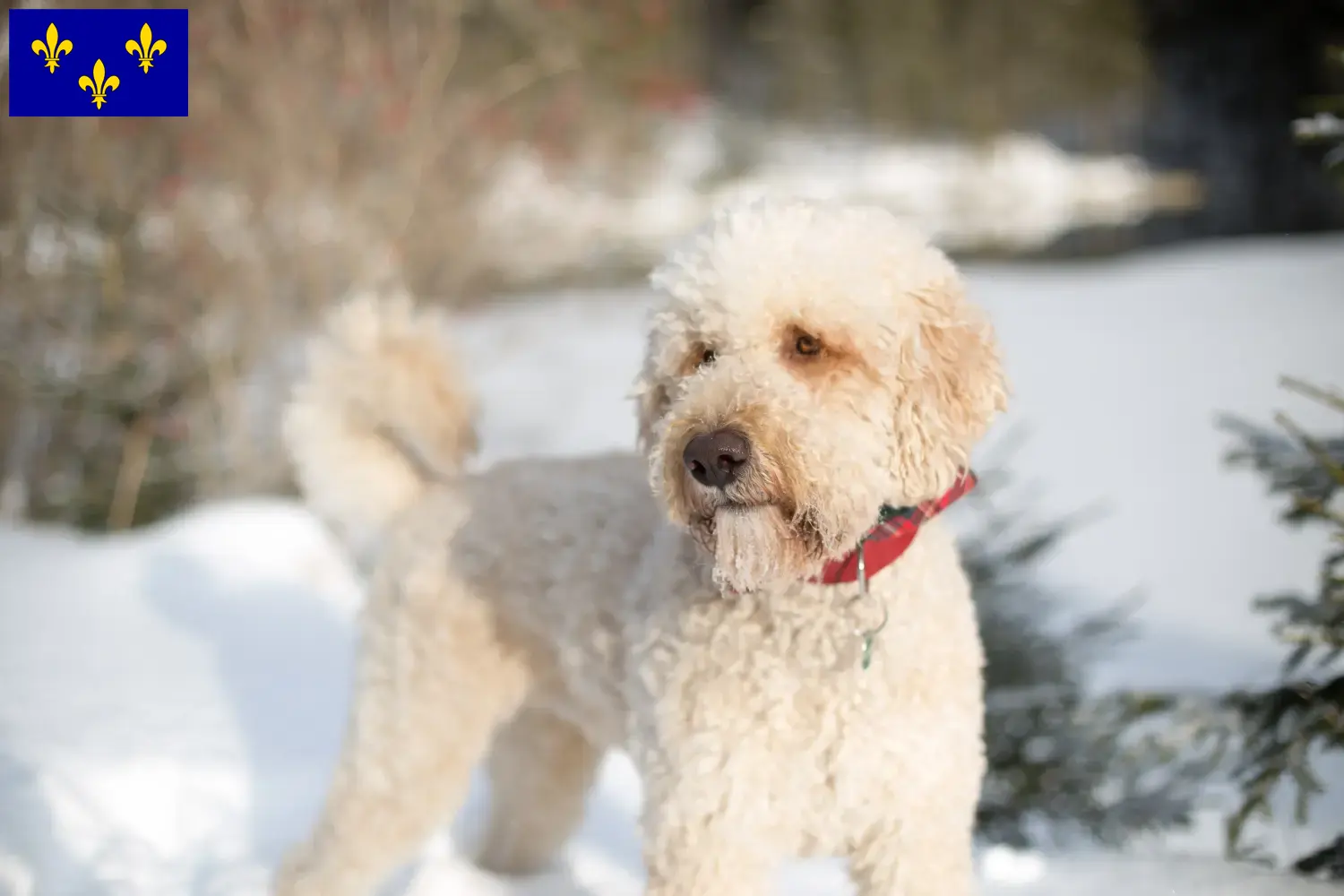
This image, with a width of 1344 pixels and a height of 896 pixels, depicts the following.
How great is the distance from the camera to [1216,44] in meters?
26.6

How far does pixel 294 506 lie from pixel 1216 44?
27.5 metres

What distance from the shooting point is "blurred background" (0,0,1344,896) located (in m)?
3.33

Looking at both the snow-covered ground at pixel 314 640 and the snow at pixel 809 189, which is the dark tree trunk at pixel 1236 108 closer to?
the snow at pixel 809 189

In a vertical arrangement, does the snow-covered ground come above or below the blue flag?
below

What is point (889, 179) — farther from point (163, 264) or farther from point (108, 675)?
point (108, 675)

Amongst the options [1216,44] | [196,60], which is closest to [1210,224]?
[1216,44]

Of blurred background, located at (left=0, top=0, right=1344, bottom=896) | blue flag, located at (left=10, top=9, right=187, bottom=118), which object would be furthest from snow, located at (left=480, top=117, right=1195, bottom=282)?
blue flag, located at (left=10, top=9, right=187, bottom=118)

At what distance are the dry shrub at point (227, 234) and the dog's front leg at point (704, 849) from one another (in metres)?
4.83

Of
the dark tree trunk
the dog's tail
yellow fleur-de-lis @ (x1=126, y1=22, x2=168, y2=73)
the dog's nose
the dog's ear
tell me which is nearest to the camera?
the dog's nose

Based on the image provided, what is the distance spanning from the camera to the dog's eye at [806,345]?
6.61ft

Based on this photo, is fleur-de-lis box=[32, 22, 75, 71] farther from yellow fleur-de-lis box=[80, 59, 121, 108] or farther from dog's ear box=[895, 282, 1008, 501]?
dog's ear box=[895, 282, 1008, 501]

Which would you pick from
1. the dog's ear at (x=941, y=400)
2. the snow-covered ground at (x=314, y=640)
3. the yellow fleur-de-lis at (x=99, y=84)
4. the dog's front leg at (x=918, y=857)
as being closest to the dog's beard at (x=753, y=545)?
the dog's ear at (x=941, y=400)

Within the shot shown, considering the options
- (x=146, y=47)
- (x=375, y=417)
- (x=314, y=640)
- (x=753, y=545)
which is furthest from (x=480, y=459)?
(x=753, y=545)

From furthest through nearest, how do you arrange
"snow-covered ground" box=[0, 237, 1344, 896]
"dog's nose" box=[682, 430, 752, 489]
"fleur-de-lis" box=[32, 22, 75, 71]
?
"fleur-de-lis" box=[32, 22, 75, 71] → "snow-covered ground" box=[0, 237, 1344, 896] → "dog's nose" box=[682, 430, 752, 489]
